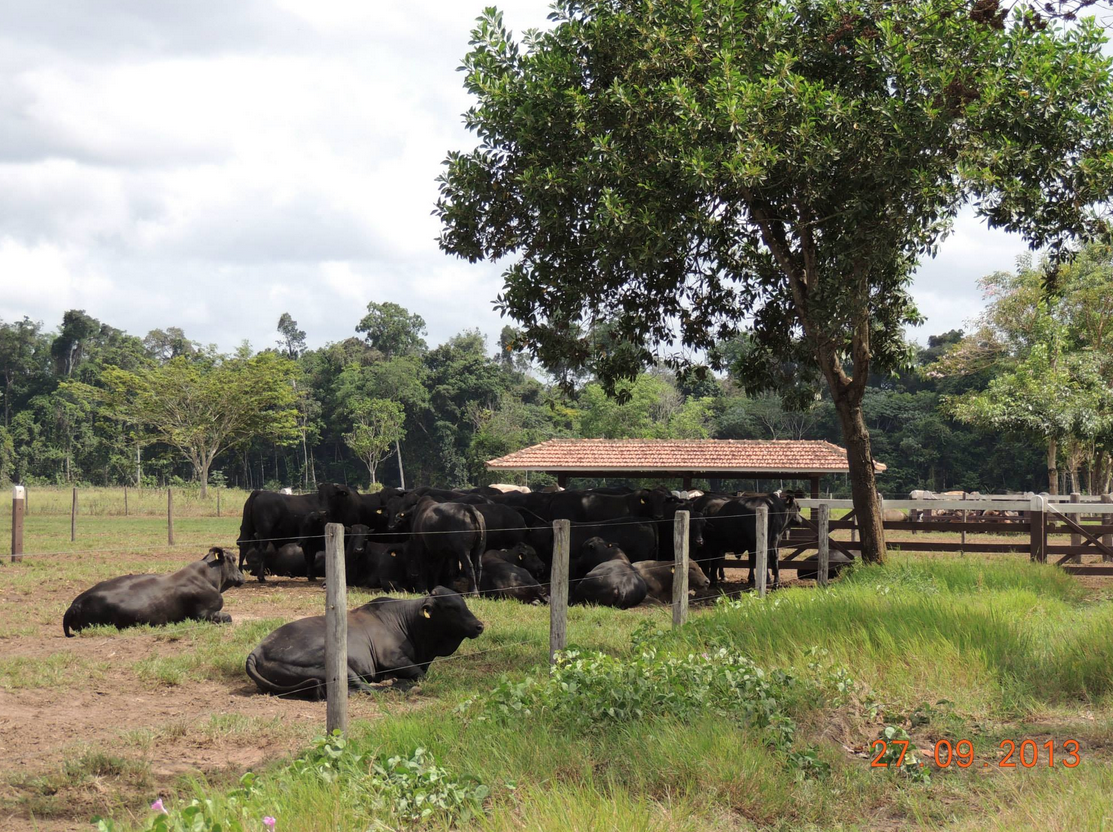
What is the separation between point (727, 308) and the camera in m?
15.1

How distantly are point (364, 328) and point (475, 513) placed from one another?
220 ft

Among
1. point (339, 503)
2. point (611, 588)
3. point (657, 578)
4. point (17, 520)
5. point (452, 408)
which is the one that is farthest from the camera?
point (452, 408)

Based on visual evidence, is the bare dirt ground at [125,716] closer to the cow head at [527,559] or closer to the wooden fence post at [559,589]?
the wooden fence post at [559,589]

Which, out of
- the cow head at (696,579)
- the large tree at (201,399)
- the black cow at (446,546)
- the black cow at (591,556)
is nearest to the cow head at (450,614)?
the black cow at (446,546)

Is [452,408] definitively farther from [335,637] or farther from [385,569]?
[335,637]

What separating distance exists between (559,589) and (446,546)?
5.74 m

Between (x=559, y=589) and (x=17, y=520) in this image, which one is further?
(x=17, y=520)

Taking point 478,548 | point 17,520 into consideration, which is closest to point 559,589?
point 478,548

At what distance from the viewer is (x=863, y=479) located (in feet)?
45.2

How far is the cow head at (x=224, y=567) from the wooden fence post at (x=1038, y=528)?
11.1 m

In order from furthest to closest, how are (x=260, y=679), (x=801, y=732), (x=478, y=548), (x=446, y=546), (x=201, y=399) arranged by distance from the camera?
(x=201, y=399) → (x=478, y=548) → (x=446, y=546) → (x=260, y=679) → (x=801, y=732)

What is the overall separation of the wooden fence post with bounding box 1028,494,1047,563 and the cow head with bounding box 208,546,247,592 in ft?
36.3

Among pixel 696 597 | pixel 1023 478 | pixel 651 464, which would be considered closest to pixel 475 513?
pixel 696 597

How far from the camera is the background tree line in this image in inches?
1367
